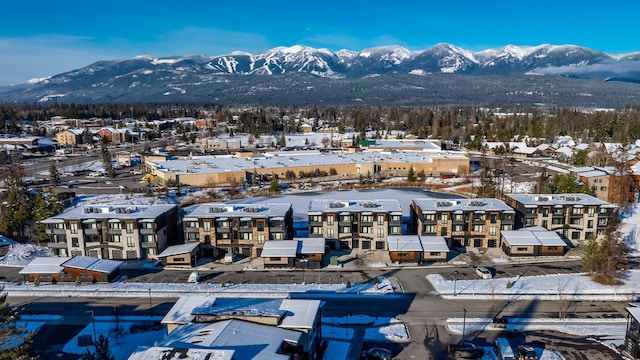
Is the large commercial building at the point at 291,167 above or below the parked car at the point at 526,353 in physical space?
above

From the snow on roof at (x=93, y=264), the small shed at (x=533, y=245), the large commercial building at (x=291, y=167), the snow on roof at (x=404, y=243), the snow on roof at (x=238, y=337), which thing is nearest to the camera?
the snow on roof at (x=238, y=337)

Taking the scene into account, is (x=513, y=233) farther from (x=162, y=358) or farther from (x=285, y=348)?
(x=162, y=358)

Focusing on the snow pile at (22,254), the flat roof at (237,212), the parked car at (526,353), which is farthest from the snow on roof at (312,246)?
the snow pile at (22,254)

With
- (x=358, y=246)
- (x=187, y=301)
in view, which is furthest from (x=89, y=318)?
(x=358, y=246)

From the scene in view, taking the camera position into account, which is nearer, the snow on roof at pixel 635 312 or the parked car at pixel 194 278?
the snow on roof at pixel 635 312

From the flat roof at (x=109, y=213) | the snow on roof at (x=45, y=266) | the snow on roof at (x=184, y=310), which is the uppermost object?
the flat roof at (x=109, y=213)

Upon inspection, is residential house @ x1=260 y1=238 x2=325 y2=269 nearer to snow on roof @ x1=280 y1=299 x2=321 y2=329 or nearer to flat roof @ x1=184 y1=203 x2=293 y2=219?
flat roof @ x1=184 y1=203 x2=293 y2=219

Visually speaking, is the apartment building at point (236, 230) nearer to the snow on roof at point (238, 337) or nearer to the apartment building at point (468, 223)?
the apartment building at point (468, 223)
